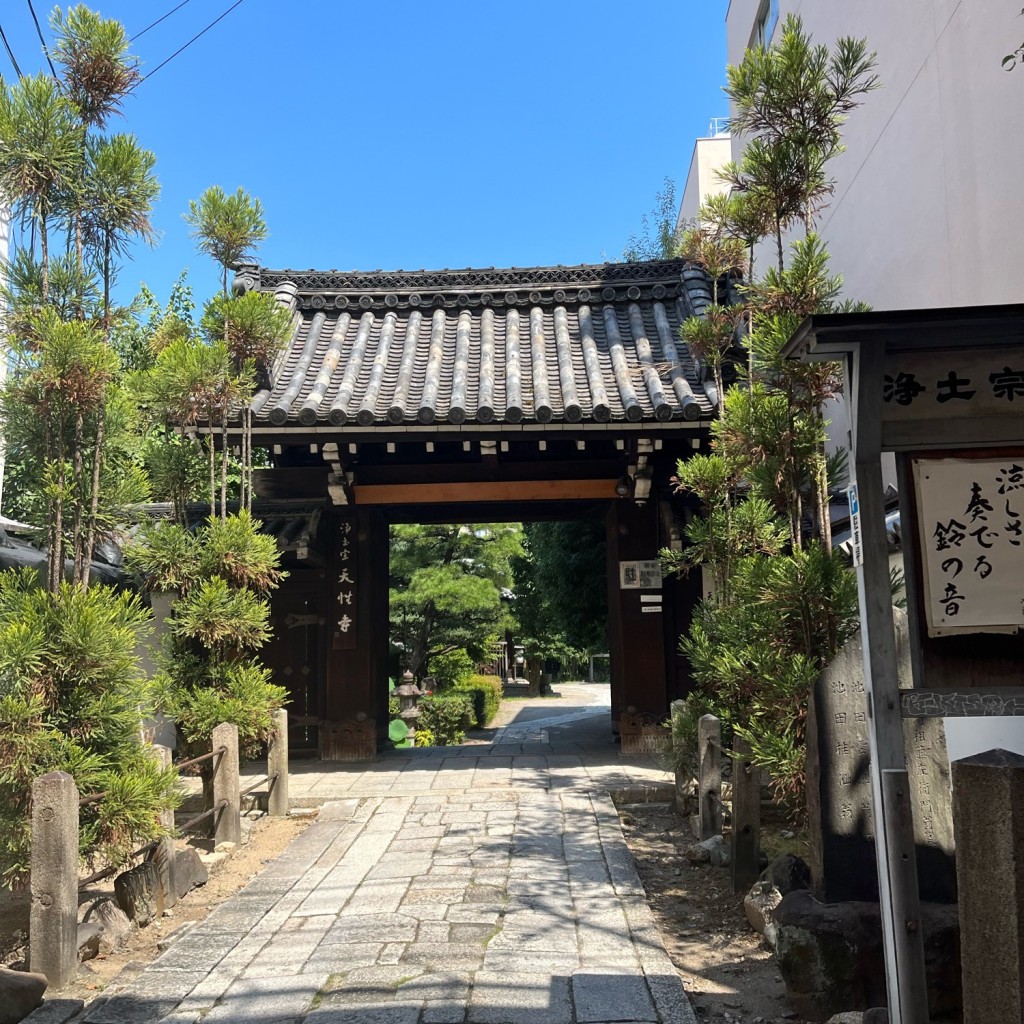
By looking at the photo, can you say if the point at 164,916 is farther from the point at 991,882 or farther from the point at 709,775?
the point at 991,882

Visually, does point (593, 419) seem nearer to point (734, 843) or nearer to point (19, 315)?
point (734, 843)

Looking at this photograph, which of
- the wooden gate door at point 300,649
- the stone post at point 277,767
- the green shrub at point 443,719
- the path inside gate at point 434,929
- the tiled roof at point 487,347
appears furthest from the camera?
the green shrub at point 443,719

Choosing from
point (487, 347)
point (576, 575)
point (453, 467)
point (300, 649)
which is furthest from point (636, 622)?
point (576, 575)

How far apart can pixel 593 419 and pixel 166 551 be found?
4.43 meters

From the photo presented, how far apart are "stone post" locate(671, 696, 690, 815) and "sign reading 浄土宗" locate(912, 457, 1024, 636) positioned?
419 cm

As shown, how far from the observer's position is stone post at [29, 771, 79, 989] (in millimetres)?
4312

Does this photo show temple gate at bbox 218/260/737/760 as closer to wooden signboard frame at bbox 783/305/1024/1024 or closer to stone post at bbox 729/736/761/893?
stone post at bbox 729/736/761/893

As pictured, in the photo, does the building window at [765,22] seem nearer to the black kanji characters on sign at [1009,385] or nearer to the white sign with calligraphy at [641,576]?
the white sign with calligraphy at [641,576]

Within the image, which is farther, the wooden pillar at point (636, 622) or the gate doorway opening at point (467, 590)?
the gate doorway opening at point (467, 590)

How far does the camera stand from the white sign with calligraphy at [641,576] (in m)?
10.3

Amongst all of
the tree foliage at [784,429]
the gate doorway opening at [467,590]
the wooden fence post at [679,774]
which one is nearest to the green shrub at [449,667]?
the gate doorway opening at [467,590]

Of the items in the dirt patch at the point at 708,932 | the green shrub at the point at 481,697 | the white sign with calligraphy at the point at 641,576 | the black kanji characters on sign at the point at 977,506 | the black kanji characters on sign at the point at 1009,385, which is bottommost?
the green shrub at the point at 481,697

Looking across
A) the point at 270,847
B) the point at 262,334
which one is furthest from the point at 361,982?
the point at 262,334

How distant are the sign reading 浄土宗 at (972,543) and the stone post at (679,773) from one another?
419 centimetres
